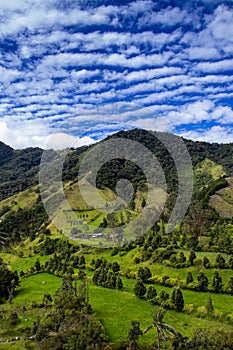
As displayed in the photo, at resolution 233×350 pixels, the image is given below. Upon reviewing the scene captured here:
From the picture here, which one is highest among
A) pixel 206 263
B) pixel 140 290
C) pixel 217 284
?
pixel 206 263

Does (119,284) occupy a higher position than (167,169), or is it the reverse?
(167,169)

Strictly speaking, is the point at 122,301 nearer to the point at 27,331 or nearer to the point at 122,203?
the point at 27,331

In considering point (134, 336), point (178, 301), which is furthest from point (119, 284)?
point (134, 336)

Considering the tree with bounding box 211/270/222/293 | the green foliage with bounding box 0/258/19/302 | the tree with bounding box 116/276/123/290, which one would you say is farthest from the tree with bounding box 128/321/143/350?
the green foliage with bounding box 0/258/19/302

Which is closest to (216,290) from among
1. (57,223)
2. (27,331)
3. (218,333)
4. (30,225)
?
(218,333)

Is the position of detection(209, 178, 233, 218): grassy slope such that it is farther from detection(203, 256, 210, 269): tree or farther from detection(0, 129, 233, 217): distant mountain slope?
detection(203, 256, 210, 269): tree

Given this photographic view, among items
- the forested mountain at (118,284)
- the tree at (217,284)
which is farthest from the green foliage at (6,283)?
the tree at (217,284)

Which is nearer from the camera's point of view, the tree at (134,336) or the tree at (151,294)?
the tree at (134,336)

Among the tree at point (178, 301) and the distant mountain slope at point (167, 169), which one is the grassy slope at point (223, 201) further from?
the tree at point (178, 301)

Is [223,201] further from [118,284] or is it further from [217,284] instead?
[217,284]

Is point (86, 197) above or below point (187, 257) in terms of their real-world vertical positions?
above

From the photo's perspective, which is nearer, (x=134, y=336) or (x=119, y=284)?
(x=134, y=336)
